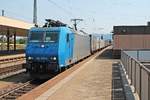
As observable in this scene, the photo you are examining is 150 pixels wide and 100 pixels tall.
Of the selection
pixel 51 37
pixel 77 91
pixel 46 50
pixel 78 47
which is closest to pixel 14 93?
pixel 77 91

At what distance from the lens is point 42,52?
2034 centimetres

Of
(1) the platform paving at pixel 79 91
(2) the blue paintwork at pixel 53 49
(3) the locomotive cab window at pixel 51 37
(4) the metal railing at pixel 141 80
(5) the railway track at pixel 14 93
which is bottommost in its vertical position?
(5) the railway track at pixel 14 93

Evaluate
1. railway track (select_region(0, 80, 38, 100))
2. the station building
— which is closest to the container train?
railway track (select_region(0, 80, 38, 100))

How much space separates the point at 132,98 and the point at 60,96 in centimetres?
246

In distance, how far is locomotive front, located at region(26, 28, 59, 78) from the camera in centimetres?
2011

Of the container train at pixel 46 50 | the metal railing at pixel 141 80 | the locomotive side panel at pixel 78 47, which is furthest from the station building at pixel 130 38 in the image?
the metal railing at pixel 141 80

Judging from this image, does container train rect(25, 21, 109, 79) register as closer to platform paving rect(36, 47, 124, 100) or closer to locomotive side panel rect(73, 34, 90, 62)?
platform paving rect(36, 47, 124, 100)

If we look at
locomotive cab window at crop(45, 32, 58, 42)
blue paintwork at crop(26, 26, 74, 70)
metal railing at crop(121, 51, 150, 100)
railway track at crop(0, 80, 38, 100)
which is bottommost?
railway track at crop(0, 80, 38, 100)

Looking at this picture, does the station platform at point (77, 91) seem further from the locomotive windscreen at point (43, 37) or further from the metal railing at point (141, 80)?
the locomotive windscreen at point (43, 37)

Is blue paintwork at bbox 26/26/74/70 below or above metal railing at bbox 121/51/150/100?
above

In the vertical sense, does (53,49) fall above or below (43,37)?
below

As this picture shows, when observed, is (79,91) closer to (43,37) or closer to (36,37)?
(43,37)

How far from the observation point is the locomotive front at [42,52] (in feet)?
66.0

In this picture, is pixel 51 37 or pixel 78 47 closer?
pixel 51 37
